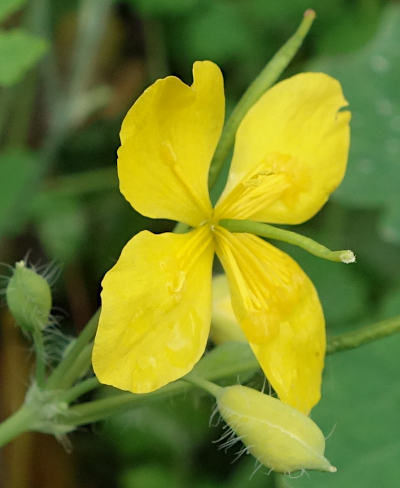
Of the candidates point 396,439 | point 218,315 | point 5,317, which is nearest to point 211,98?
point 218,315

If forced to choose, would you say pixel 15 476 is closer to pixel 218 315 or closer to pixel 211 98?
pixel 218 315

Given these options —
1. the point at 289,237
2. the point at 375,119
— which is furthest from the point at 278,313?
the point at 375,119

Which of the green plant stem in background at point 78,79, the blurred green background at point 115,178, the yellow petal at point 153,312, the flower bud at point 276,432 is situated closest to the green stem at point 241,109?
the yellow petal at point 153,312

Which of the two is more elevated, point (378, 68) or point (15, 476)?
point (378, 68)

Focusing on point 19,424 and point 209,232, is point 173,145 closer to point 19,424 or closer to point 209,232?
point 209,232

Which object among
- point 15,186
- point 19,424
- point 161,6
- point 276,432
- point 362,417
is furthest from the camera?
point 161,6

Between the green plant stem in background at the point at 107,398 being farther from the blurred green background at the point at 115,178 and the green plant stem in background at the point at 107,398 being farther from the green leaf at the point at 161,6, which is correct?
the green leaf at the point at 161,6
